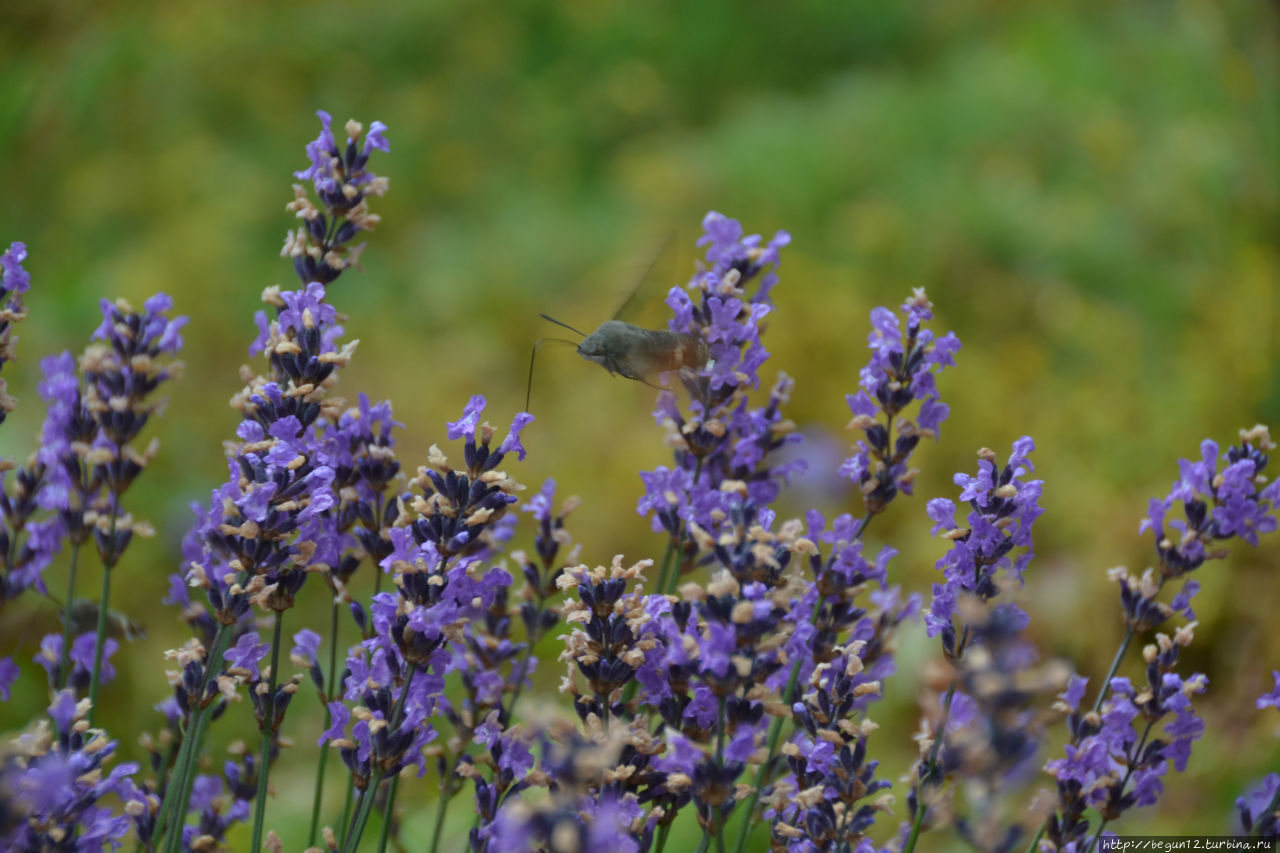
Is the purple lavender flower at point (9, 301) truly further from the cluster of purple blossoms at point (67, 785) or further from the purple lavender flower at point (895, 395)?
the purple lavender flower at point (895, 395)

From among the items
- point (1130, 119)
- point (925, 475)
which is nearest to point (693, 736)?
point (925, 475)

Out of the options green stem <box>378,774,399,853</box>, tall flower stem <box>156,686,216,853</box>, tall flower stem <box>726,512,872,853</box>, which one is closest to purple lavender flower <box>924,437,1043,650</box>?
tall flower stem <box>726,512,872,853</box>

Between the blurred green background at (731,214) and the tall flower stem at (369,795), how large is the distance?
959 mm

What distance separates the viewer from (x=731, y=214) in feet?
15.9

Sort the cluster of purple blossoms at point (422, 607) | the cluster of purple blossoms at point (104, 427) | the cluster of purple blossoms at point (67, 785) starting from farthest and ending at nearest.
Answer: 1. the cluster of purple blossoms at point (104, 427)
2. the cluster of purple blossoms at point (422, 607)
3. the cluster of purple blossoms at point (67, 785)

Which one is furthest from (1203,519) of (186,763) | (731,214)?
(731,214)

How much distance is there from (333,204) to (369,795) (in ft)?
1.84

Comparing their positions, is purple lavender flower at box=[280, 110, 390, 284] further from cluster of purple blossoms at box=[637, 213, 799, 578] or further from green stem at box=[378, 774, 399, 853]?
green stem at box=[378, 774, 399, 853]

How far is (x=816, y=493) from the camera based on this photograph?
11.2 feet

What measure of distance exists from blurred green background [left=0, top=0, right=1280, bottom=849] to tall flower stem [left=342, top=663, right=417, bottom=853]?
0.96 m

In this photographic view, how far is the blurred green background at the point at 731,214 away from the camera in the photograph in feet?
11.6

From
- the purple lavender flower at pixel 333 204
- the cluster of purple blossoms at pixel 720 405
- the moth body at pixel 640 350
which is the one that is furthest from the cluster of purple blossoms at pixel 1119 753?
the purple lavender flower at pixel 333 204

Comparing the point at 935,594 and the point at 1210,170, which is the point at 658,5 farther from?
the point at 935,594

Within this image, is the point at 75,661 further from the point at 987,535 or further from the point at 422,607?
the point at 987,535
